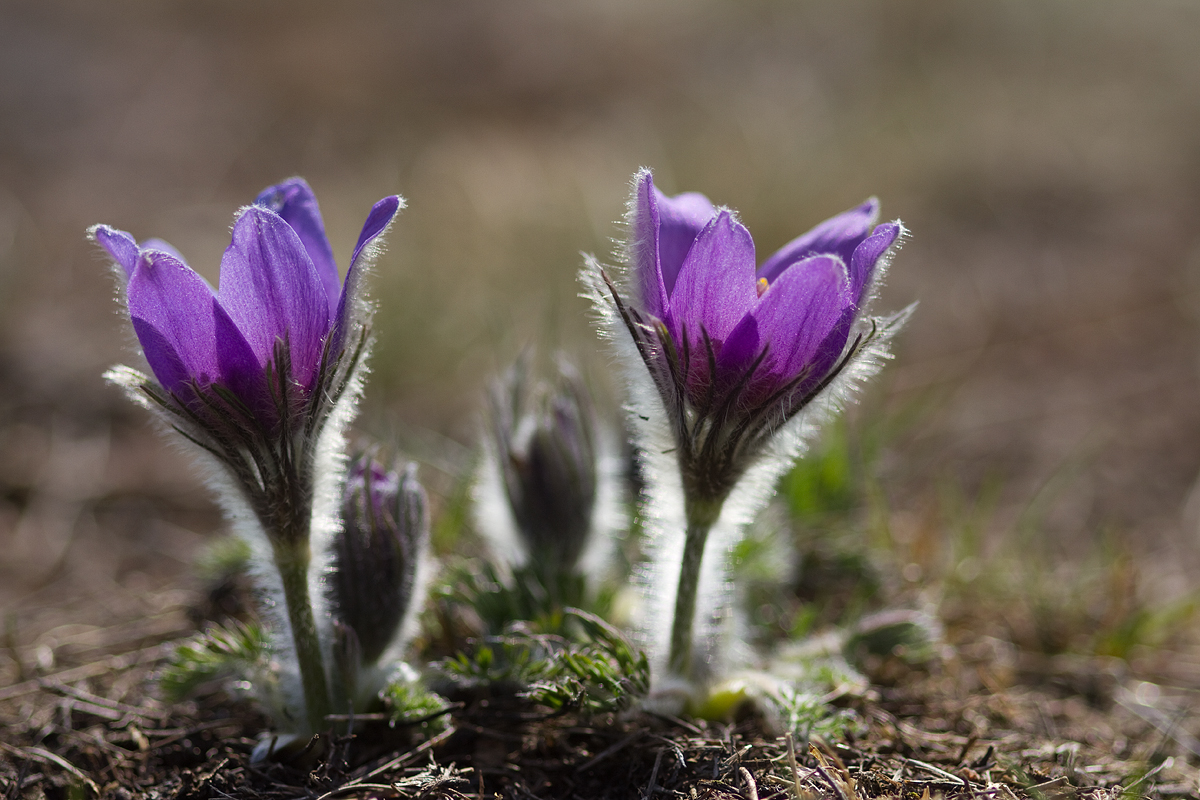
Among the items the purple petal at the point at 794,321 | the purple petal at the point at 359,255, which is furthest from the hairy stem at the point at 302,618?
the purple petal at the point at 794,321

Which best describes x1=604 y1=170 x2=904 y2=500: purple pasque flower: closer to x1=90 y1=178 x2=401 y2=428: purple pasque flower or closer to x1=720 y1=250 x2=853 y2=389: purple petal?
x1=720 y1=250 x2=853 y2=389: purple petal

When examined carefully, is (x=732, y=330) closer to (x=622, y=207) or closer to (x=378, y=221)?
(x=378, y=221)

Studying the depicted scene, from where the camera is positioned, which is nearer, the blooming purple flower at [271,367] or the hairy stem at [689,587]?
the blooming purple flower at [271,367]

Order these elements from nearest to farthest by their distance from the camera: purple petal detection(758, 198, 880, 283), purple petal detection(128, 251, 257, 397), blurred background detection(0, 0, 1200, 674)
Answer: purple petal detection(128, 251, 257, 397) < purple petal detection(758, 198, 880, 283) < blurred background detection(0, 0, 1200, 674)

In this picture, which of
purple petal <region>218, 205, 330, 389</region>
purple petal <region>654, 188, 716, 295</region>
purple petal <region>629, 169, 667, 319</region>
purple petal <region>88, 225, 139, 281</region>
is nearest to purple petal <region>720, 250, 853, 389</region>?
purple petal <region>629, 169, 667, 319</region>

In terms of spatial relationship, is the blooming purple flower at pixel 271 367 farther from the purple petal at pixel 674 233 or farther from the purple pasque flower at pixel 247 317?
the purple petal at pixel 674 233

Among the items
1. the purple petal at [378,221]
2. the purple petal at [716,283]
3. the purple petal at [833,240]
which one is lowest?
the purple petal at [716,283]

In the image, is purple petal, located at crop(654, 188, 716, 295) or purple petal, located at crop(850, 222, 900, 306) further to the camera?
purple petal, located at crop(654, 188, 716, 295)
